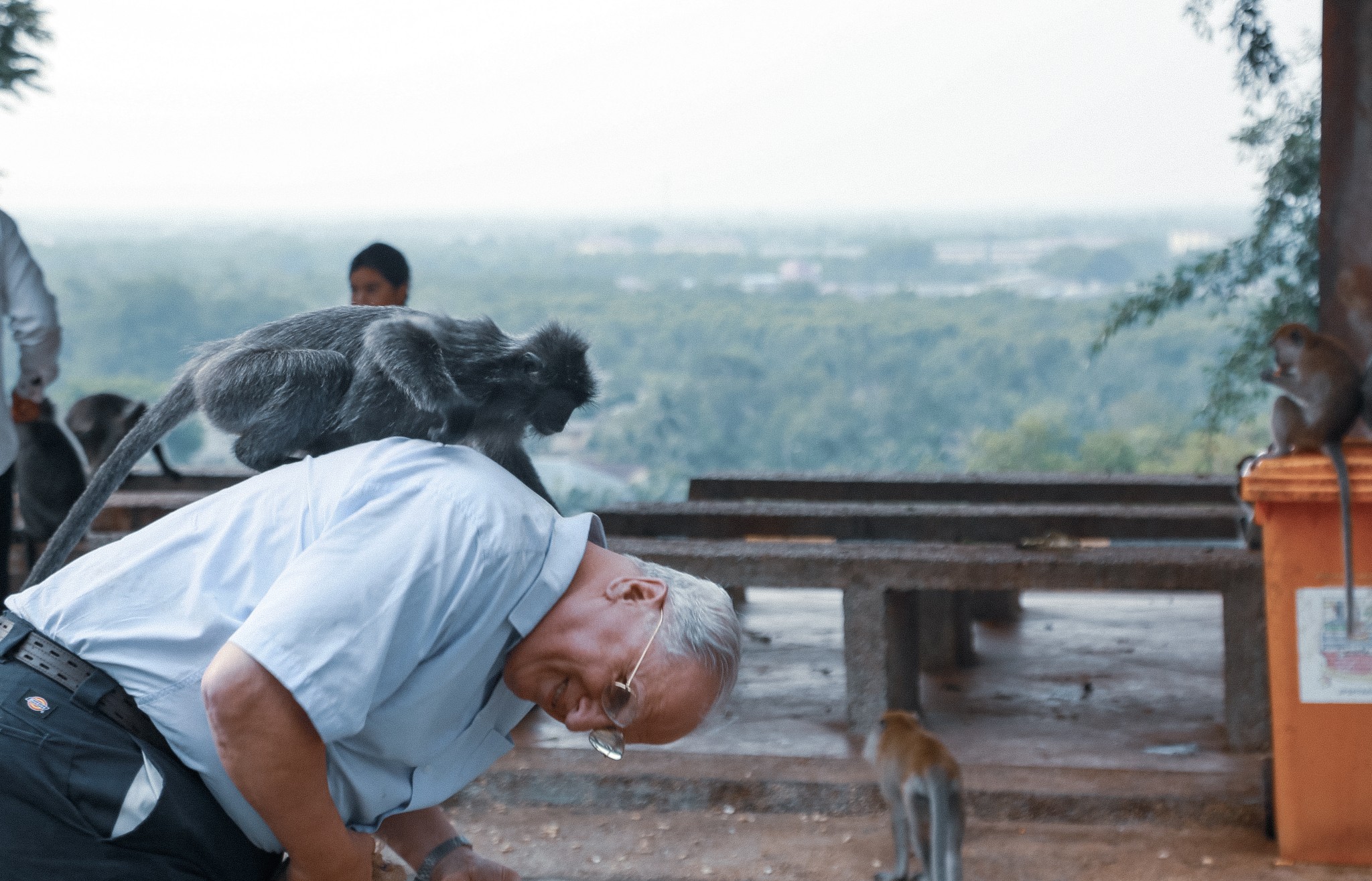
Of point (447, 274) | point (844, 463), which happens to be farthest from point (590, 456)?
point (447, 274)

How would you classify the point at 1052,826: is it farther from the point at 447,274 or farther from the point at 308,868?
the point at 447,274

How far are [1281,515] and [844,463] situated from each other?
793cm

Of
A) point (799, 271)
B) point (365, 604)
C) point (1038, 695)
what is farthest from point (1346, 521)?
point (799, 271)

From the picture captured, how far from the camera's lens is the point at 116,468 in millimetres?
2240

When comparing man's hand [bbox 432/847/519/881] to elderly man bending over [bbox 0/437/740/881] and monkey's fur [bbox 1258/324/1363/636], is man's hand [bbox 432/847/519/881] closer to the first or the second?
elderly man bending over [bbox 0/437/740/881]

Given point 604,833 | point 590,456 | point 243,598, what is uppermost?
point 243,598

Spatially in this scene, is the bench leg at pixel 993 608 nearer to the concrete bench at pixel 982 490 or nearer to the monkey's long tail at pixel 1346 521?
the concrete bench at pixel 982 490

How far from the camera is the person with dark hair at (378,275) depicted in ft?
13.3

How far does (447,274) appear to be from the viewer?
47.1 feet

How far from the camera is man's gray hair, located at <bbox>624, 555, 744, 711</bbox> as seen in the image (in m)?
1.50

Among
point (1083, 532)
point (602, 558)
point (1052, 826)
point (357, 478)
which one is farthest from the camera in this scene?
point (1083, 532)

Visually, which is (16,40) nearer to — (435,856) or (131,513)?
(131,513)

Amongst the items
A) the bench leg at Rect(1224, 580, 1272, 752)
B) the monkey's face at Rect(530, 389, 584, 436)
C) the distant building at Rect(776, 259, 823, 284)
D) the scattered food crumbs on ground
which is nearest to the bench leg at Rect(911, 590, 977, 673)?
the bench leg at Rect(1224, 580, 1272, 752)

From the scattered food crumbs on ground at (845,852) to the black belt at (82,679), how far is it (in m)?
2.10
